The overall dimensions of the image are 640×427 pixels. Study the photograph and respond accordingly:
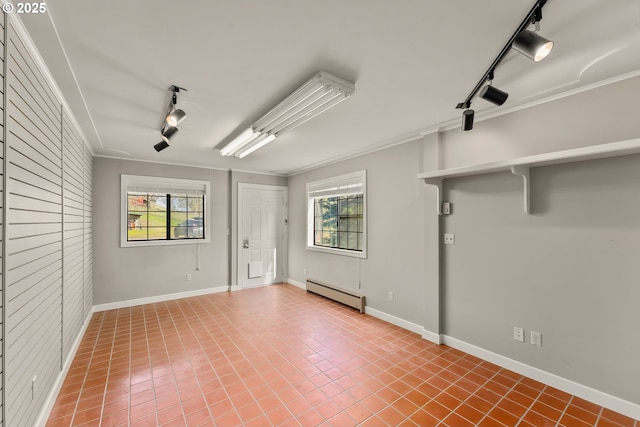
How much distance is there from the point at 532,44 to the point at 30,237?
311 centimetres

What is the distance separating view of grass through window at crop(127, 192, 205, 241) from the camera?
4.83 metres

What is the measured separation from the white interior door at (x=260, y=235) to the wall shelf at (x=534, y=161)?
12.2 feet

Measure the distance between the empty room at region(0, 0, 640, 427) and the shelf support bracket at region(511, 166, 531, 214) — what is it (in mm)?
18

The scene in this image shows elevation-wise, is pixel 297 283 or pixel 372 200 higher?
pixel 372 200

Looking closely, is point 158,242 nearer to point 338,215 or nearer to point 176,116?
point 338,215

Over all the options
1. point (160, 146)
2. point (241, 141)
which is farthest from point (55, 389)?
point (241, 141)

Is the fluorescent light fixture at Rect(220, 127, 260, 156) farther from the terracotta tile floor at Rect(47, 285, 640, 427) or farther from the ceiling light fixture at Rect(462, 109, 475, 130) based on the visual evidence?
the terracotta tile floor at Rect(47, 285, 640, 427)

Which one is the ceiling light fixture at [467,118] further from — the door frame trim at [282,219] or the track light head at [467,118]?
the door frame trim at [282,219]

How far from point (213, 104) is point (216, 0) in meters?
1.30

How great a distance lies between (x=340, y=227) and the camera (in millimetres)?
5047

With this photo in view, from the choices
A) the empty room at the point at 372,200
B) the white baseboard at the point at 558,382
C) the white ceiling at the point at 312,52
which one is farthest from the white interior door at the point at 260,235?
the white baseboard at the point at 558,382

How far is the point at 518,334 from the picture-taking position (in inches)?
103

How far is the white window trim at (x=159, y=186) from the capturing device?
4.64 metres

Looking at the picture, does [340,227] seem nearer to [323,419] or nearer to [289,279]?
[289,279]
